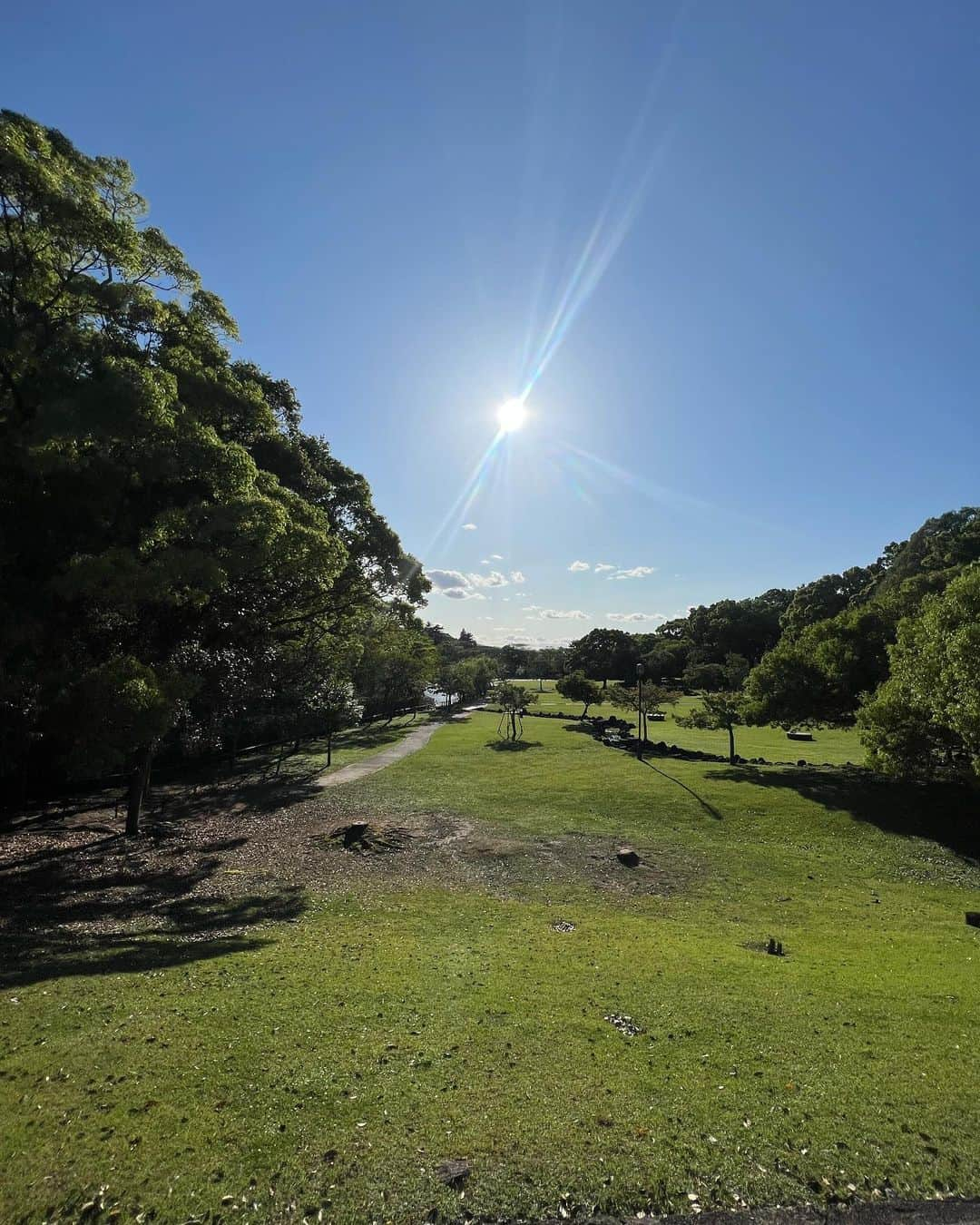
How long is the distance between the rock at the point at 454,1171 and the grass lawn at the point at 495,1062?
0.07 meters

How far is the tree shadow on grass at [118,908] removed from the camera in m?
8.94

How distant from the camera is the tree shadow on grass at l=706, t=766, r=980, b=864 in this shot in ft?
59.9

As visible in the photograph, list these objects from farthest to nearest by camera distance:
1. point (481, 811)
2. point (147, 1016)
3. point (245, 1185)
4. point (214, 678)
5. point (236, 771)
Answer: point (236, 771)
point (481, 811)
point (214, 678)
point (147, 1016)
point (245, 1185)

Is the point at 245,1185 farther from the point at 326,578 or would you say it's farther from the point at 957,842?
the point at 957,842

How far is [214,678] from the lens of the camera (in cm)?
1705

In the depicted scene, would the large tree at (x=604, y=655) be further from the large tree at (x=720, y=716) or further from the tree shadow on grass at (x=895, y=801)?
the tree shadow on grass at (x=895, y=801)

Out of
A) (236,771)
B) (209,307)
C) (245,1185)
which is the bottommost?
(236,771)

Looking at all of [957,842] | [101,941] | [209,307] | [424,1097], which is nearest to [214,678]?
[101,941]

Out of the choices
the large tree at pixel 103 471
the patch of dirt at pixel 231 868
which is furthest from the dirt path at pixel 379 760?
the large tree at pixel 103 471

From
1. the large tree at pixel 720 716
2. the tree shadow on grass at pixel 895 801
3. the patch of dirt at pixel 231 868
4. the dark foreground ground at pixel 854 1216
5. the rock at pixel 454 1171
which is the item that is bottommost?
the patch of dirt at pixel 231 868

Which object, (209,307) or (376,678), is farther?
(376,678)

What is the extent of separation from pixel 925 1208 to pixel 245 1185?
556 cm

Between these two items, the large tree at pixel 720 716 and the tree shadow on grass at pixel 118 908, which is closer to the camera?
the tree shadow on grass at pixel 118 908

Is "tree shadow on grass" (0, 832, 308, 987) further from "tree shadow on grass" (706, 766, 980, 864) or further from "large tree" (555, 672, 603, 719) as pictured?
"large tree" (555, 672, 603, 719)
